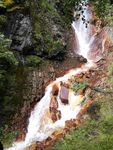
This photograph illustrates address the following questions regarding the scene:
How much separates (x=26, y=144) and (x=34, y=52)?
5.05 meters

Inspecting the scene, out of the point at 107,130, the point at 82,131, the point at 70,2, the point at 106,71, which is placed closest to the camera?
the point at 70,2

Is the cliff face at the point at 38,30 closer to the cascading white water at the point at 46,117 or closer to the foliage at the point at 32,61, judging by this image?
the foliage at the point at 32,61

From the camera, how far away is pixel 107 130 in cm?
896

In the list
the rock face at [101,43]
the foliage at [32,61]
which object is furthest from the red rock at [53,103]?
the rock face at [101,43]

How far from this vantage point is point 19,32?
1520cm

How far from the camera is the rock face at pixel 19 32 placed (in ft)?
49.5

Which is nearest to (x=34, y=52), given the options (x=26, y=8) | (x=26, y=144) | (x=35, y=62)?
(x=35, y=62)

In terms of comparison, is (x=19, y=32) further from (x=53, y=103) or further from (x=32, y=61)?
(x=53, y=103)

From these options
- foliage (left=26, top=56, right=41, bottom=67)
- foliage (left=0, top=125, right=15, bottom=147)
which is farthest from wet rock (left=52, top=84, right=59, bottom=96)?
foliage (left=0, top=125, right=15, bottom=147)

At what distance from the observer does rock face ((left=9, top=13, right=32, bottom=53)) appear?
15.1 metres

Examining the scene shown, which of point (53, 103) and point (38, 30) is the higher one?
point (38, 30)

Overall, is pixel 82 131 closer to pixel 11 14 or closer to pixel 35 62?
pixel 35 62

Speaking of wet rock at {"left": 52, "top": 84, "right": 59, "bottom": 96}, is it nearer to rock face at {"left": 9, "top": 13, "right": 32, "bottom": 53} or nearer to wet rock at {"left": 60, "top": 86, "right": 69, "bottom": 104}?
wet rock at {"left": 60, "top": 86, "right": 69, "bottom": 104}

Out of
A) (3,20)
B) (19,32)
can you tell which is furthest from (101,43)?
(3,20)
